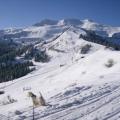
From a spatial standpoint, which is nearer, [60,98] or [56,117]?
[56,117]

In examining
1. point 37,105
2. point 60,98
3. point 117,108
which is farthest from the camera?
point 60,98

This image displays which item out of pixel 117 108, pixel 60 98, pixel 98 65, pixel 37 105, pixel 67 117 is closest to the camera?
pixel 67 117

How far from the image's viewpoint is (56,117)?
3253cm

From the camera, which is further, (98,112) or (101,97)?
(101,97)

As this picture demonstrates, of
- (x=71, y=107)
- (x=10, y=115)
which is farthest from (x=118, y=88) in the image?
(x=10, y=115)

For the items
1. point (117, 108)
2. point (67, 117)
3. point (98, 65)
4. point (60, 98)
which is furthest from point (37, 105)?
point (98, 65)

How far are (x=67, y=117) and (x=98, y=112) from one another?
3462 millimetres

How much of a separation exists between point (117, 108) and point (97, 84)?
11.7m

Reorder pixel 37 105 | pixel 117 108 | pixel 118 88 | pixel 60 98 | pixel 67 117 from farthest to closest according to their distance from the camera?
pixel 118 88 → pixel 60 98 → pixel 37 105 → pixel 117 108 → pixel 67 117

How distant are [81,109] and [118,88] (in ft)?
34.2

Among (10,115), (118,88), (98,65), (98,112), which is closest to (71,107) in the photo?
(98,112)

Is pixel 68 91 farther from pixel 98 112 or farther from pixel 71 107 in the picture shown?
pixel 98 112

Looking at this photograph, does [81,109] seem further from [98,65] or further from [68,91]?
[98,65]

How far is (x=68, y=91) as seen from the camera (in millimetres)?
42750
